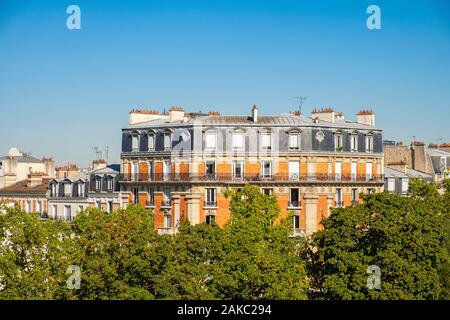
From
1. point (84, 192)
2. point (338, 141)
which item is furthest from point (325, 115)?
point (84, 192)

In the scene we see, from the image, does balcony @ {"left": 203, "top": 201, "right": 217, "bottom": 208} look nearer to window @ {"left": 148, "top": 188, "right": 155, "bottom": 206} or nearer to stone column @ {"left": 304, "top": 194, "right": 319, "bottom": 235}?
window @ {"left": 148, "top": 188, "right": 155, "bottom": 206}

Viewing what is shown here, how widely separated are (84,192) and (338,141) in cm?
1834

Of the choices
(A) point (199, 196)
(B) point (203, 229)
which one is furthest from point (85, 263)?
(A) point (199, 196)

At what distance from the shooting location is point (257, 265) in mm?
38750

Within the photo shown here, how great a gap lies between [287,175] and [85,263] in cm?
2193

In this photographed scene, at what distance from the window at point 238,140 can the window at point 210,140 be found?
1264 millimetres

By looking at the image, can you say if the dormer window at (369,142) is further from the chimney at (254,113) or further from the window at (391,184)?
the chimney at (254,113)

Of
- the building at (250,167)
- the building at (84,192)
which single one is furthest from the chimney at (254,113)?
the building at (84,192)

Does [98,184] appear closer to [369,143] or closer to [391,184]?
[369,143]

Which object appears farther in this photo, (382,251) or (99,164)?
(99,164)

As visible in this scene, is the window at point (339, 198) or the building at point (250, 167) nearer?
the building at point (250, 167)

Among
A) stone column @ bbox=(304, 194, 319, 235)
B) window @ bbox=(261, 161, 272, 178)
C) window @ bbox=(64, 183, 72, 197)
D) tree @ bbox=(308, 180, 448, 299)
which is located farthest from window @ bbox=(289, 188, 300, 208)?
window @ bbox=(64, 183, 72, 197)

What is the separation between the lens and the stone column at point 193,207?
58.0 meters

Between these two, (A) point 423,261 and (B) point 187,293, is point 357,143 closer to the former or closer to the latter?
(A) point 423,261
